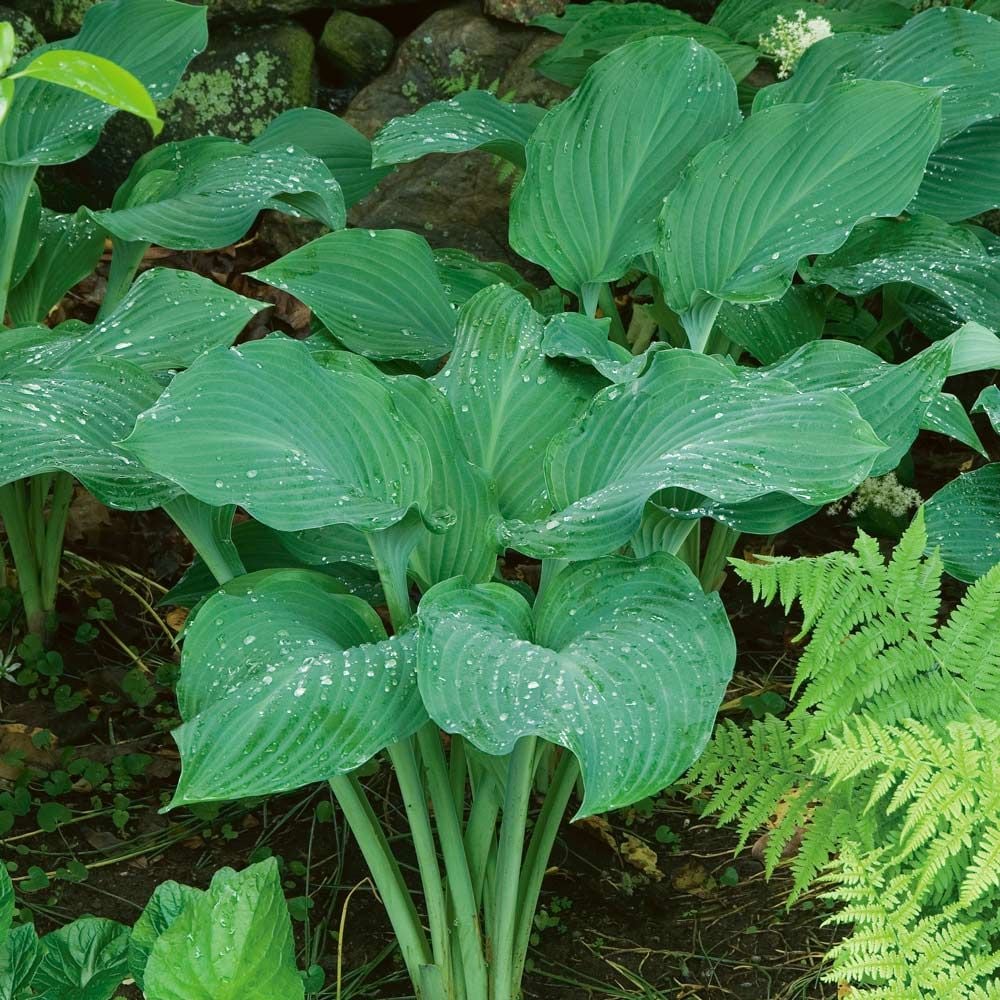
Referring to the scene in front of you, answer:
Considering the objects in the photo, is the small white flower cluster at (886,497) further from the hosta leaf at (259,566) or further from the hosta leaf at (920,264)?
the hosta leaf at (259,566)

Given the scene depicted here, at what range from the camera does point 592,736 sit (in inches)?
49.3

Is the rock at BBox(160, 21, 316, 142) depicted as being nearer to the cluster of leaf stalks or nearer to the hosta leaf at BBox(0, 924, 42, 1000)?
the cluster of leaf stalks

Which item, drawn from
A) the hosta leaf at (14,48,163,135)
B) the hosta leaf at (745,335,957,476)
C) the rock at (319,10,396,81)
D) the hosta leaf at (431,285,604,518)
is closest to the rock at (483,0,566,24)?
the rock at (319,10,396,81)

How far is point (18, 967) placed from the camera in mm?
1401

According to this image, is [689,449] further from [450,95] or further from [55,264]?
[450,95]

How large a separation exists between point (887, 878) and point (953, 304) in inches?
41.5

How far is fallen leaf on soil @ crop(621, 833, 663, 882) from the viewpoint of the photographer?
6.84 ft

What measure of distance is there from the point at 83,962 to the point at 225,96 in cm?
243

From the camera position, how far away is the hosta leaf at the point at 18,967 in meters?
1.40

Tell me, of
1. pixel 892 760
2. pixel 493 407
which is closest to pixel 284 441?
pixel 493 407

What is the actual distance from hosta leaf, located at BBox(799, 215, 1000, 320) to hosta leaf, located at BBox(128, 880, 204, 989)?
143 cm

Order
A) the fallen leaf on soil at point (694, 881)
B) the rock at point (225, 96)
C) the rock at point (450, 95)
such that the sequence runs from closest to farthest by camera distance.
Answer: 1. the fallen leaf on soil at point (694, 881)
2. the rock at point (450, 95)
3. the rock at point (225, 96)

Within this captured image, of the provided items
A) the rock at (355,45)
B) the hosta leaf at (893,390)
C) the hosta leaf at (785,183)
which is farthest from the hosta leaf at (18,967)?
the rock at (355,45)

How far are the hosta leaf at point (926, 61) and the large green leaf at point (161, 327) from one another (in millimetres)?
1044
